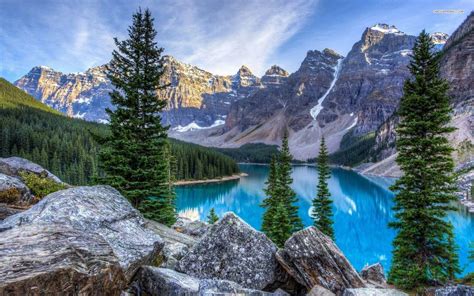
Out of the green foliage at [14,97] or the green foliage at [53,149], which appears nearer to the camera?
the green foliage at [53,149]

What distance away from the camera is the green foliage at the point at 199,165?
12415 cm

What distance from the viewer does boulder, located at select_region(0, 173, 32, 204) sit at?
590 inches

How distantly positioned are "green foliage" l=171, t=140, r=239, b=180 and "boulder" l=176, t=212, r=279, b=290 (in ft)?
362

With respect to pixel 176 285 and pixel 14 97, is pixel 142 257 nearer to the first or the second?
pixel 176 285

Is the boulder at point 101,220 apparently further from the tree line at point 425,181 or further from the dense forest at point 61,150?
the dense forest at point 61,150

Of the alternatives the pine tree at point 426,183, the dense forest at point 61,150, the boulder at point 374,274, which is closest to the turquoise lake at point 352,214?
the pine tree at point 426,183

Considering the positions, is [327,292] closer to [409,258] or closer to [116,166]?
[409,258]

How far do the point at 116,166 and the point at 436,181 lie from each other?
21257 millimetres

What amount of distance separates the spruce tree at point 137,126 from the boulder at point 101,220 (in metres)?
8.48

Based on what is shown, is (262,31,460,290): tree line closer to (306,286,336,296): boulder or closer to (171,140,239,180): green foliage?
(306,286,336,296): boulder

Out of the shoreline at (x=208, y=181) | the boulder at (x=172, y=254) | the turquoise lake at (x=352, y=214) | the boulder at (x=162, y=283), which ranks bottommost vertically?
the turquoise lake at (x=352, y=214)

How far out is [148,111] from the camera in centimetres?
2012

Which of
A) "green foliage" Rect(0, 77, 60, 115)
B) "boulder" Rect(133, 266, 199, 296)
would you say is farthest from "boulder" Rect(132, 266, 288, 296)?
"green foliage" Rect(0, 77, 60, 115)

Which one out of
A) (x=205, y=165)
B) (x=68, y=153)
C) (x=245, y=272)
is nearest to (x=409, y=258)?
(x=245, y=272)
